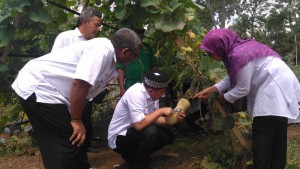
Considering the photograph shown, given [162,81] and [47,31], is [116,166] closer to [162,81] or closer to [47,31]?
[162,81]

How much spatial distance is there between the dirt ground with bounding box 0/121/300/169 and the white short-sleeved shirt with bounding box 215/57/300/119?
1084 millimetres

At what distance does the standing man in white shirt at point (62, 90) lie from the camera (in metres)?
2.37

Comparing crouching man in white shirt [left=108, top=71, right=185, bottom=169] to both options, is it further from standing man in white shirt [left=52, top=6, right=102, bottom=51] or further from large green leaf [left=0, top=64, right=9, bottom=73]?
large green leaf [left=0, top=64, right=9, bottom=73]

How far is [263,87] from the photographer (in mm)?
2828

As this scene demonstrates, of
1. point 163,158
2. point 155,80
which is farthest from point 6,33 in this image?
point 163,158

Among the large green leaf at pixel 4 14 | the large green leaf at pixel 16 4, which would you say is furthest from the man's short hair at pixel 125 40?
the large green leaf at pixel 4 14

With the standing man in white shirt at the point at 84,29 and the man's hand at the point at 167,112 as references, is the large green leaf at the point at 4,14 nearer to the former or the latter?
the standing man in white shirt at the point at 84,29

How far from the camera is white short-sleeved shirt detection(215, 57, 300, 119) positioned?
279cm

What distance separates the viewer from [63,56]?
245 cm

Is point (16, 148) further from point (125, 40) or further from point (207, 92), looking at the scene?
point (125, 40)

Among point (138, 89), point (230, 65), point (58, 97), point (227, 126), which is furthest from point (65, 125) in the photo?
point (227, 126)

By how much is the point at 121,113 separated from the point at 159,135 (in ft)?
1.34

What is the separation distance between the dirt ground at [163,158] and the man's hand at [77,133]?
1.37 metres

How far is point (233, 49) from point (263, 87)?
362 mm
